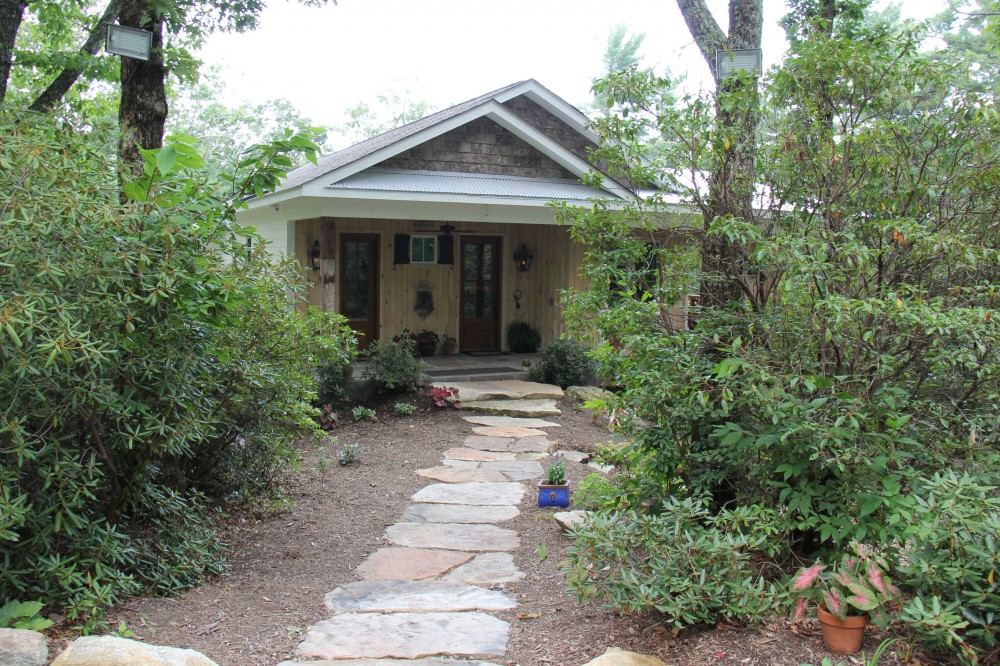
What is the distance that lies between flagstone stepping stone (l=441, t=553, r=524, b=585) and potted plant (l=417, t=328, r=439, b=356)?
8.85m

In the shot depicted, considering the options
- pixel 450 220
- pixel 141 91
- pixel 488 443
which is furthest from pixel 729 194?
pixel 450 220

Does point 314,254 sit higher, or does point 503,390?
point 314,254

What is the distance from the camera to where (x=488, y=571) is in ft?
16.5

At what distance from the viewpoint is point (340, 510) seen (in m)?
6.54

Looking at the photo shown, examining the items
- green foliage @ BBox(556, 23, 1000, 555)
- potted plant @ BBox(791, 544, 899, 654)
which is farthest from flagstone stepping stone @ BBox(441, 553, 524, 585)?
potted plant @ BBox(791, 544, 899, 654)

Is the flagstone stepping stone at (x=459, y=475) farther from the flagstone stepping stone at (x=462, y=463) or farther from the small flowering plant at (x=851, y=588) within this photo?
the small flowering plant at (x=851, y=588)

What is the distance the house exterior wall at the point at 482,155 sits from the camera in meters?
12.0

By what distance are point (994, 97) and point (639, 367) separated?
2.20 m

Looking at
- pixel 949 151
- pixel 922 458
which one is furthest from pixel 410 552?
pixel 949 151

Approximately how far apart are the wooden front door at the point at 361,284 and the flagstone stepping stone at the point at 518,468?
624 cm

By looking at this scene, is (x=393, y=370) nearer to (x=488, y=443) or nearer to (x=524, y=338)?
(x=488, y=443)

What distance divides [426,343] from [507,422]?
4258mm

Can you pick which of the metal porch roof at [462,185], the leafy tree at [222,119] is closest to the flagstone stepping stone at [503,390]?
the metal porch roof at [462,185]

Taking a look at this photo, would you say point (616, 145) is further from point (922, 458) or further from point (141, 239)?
point (141, 239)
